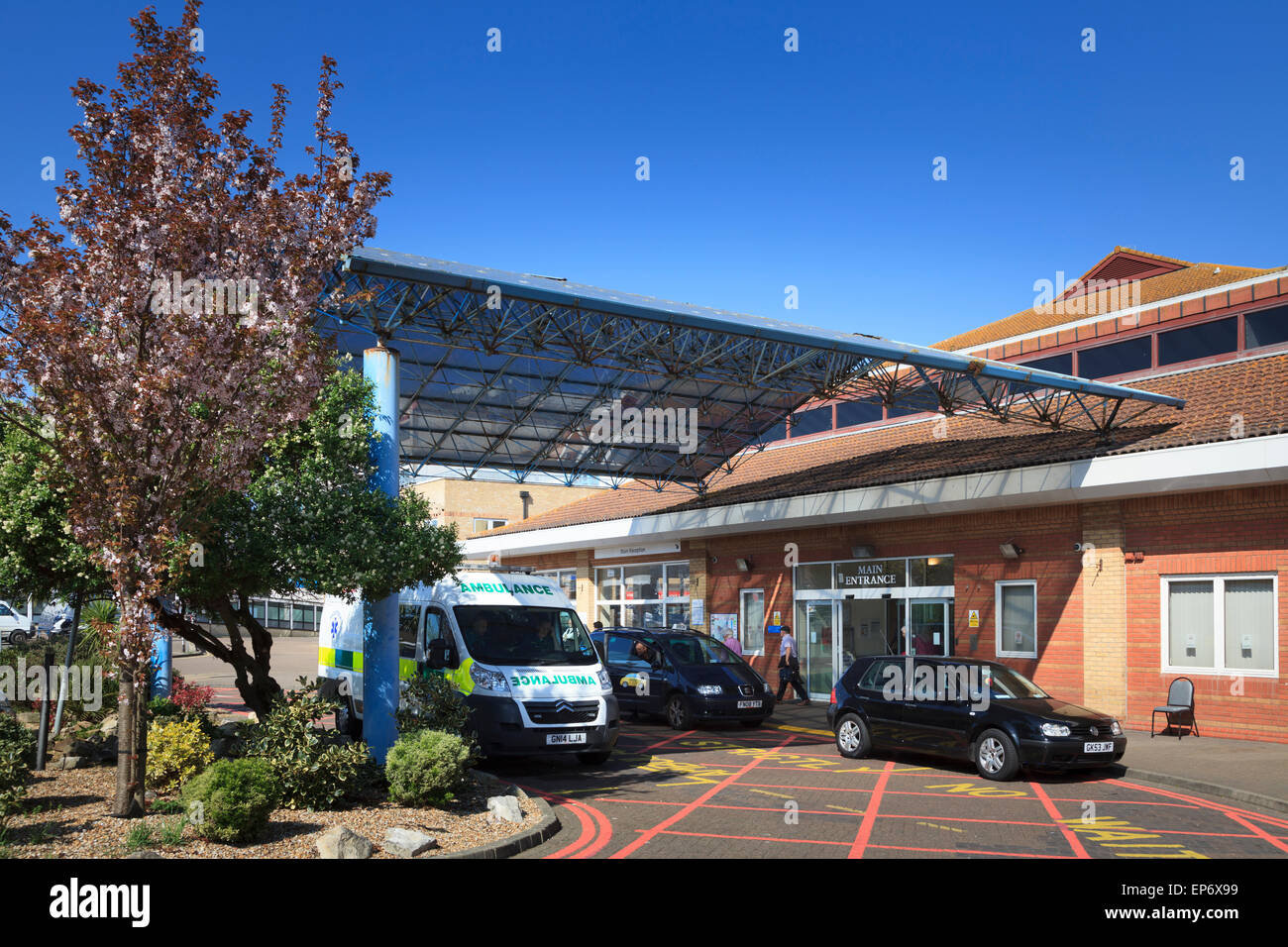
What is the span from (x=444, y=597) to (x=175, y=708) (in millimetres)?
3591

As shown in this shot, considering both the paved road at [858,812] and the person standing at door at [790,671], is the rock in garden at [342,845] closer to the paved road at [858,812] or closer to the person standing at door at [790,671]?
the paved road at [858,812]

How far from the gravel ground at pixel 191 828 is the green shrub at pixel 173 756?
0.45m

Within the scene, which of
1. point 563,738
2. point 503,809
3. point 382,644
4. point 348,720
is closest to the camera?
point 503,809

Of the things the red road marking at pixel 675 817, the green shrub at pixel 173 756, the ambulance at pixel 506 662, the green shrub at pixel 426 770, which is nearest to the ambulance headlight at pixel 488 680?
the ambulance at pixel 506 662

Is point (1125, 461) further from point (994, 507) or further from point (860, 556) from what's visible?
point (860, 556)

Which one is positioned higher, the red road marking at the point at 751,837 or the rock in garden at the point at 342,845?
the rock in garden at the point at 342,845

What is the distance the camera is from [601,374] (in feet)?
68.8

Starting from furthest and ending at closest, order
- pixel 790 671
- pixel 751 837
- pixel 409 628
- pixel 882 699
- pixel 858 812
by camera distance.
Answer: pixel 790 671
pixel 409 628
pixel 882 699
pixel 858 812
pixel 751 837

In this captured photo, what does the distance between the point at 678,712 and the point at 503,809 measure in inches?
367

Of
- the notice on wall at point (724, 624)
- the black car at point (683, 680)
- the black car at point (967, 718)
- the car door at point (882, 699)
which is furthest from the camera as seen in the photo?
the notice on wall at point (724, 624)

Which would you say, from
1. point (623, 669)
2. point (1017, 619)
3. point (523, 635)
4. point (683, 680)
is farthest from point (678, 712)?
point (1017, 619)

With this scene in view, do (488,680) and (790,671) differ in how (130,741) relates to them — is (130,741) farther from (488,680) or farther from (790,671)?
(790,671)

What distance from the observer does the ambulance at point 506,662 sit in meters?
12.5

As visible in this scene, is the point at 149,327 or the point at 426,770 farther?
the point at 426,770
